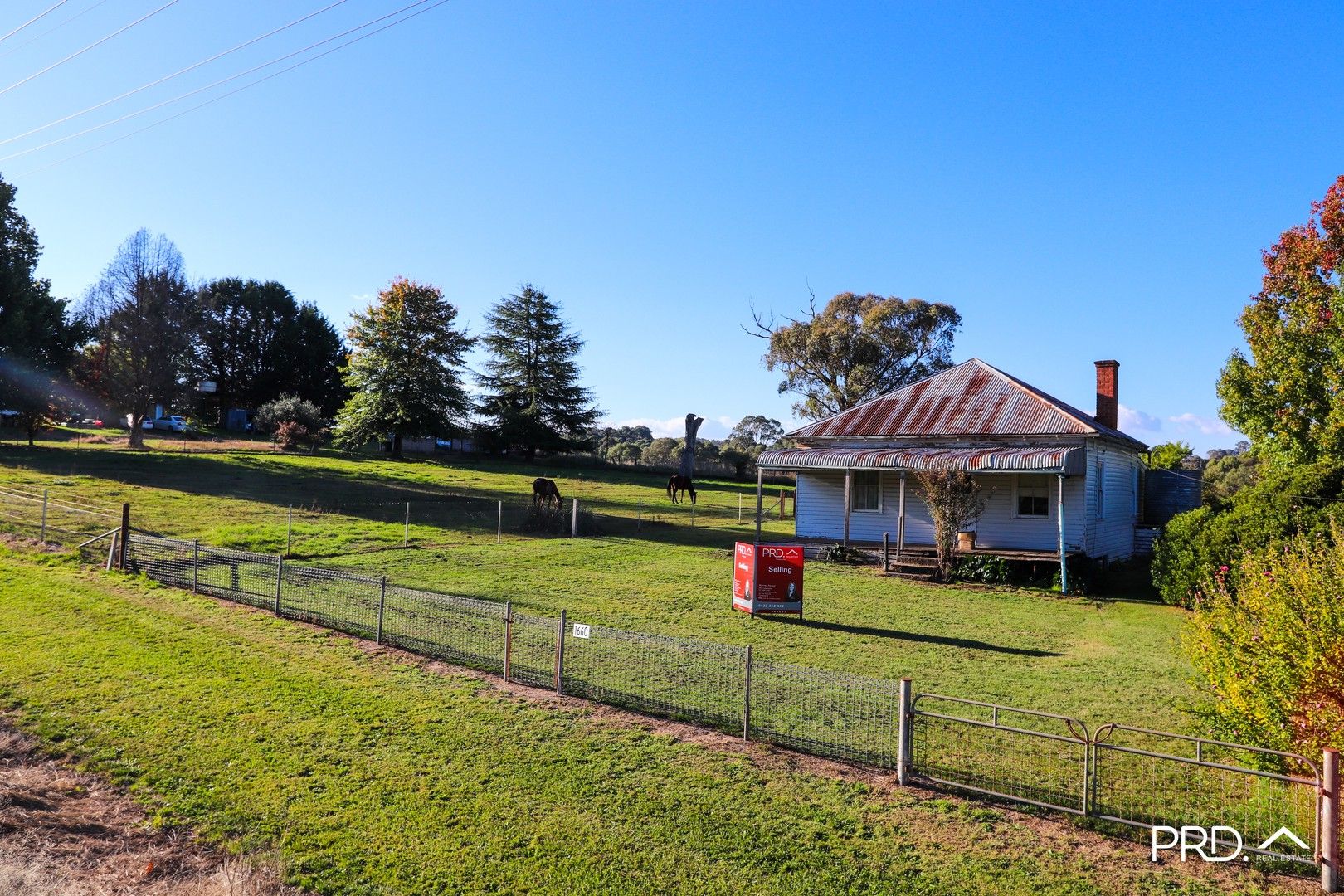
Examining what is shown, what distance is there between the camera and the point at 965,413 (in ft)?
83.9

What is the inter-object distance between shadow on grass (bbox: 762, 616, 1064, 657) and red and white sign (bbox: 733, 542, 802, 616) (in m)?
0.26

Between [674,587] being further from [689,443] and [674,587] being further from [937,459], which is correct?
[689,443]

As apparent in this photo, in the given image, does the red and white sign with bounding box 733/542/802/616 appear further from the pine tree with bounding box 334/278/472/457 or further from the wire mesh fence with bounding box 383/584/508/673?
the pine tree with bounding box 334/278/472/457

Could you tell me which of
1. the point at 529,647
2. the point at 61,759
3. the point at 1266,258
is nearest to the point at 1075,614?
the point at 529,647

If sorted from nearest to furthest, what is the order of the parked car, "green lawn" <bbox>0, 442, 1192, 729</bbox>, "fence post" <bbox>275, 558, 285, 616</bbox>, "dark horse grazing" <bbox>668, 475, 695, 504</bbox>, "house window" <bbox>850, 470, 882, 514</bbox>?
"green lawn" <bbox>0, 442, 1192, 729</bbox> < "fence post" <bbox>275, 558, 285, 616</bbox> < "house window" <bbox>850, 470, 882, 514</bbox> < "dark horse grazing" <bbox>668, 475, 695, 504</bbox> < the parked car

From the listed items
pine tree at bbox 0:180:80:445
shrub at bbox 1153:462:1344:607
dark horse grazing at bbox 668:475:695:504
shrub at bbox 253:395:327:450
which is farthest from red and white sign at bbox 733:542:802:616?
shrub at bbox 253:395:327:450

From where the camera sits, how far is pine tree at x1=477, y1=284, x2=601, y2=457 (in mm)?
62312

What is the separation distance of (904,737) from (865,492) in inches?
758

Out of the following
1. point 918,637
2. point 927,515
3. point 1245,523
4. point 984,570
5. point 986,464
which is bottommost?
point 918,637

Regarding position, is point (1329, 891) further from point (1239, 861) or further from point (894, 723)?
point (894, 723)

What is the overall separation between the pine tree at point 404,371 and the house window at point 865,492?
3796 centimetres

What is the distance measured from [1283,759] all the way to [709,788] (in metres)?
4.89

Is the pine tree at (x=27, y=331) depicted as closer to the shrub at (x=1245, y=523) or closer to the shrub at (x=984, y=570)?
the shrub at (x=984, y=570)

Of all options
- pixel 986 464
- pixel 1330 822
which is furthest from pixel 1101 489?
pixel 1330 822
